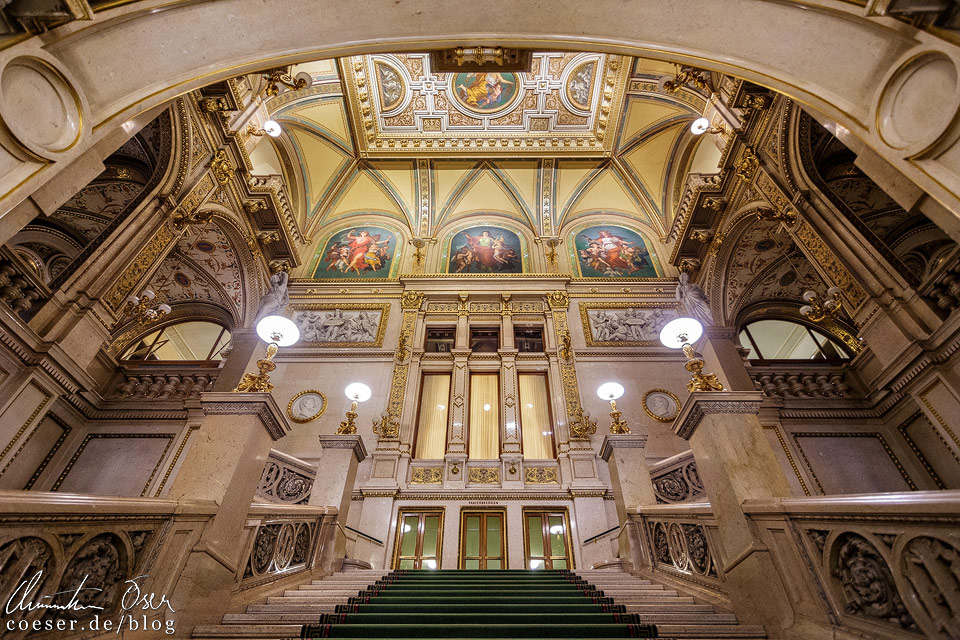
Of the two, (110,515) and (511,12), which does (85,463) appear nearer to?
(110,515)

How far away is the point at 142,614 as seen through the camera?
2.77 m

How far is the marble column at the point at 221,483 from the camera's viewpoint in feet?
10.1

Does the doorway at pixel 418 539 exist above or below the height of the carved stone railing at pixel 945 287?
below

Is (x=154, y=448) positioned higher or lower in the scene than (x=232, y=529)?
higher

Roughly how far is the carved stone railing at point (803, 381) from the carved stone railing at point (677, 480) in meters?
5.89

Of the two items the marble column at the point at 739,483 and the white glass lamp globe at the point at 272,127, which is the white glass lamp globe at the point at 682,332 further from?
the white glass lamp globe at the point at 272,127

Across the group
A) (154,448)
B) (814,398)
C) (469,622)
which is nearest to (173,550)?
(469,622)

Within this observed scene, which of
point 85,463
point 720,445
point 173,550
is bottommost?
point 173,550

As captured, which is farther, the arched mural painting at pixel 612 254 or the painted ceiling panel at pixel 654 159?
the arched mural painting at pixel 612 254

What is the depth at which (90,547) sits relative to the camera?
255 cm

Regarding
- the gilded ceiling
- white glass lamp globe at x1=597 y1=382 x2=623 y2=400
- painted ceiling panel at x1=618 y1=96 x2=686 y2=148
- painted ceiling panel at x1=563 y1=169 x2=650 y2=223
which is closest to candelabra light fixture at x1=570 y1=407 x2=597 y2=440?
white glass lamp globe at x1=597 y1=382 x2=623 y2=400

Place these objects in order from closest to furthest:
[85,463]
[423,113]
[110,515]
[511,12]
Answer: [110,515] < [511,12] < [85,463] < [423,113]

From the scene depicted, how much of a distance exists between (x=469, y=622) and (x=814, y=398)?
9994 millimetres

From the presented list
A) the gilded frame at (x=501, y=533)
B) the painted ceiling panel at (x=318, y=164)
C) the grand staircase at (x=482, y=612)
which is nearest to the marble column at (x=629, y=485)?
the grand staircase at (x=482, y=612)
